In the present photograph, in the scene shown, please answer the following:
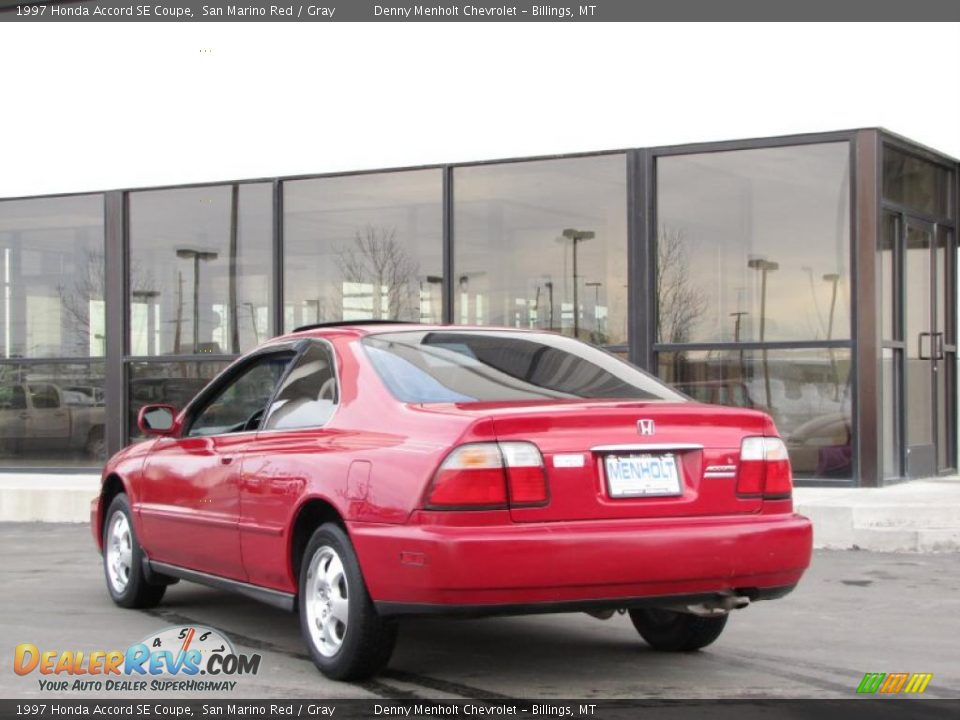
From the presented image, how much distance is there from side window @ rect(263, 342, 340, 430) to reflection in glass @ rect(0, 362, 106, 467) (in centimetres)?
981

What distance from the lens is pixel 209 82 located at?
15.4 meters

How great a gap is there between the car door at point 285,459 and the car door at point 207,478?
14 centimetres

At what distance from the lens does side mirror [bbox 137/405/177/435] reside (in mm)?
7648

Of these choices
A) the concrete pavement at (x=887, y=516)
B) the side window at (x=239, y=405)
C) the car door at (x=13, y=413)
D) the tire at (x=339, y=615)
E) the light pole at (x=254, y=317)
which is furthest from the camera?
the car door at (x=13, y=413)

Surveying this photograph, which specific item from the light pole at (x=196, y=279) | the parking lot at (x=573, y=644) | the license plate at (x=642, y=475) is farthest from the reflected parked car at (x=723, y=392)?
the license plate at (x=642, y=475)

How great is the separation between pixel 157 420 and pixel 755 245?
7.16 metres

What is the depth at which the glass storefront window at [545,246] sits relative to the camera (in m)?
13.7

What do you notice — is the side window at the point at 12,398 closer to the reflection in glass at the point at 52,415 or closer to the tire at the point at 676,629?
the reflection in glass at the point at 52,415

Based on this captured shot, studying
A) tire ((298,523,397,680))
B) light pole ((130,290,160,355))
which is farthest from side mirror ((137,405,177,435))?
light pole ((130,290,160,355))

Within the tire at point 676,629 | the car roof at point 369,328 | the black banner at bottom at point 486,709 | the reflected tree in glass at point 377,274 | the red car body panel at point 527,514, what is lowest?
the black banner at bottom at point 486,709

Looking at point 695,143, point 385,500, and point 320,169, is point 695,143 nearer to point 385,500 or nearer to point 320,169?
point 320,169

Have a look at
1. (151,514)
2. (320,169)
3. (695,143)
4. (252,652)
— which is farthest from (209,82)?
(252,652)

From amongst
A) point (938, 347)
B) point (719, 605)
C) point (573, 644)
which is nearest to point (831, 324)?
point (938, 347)
